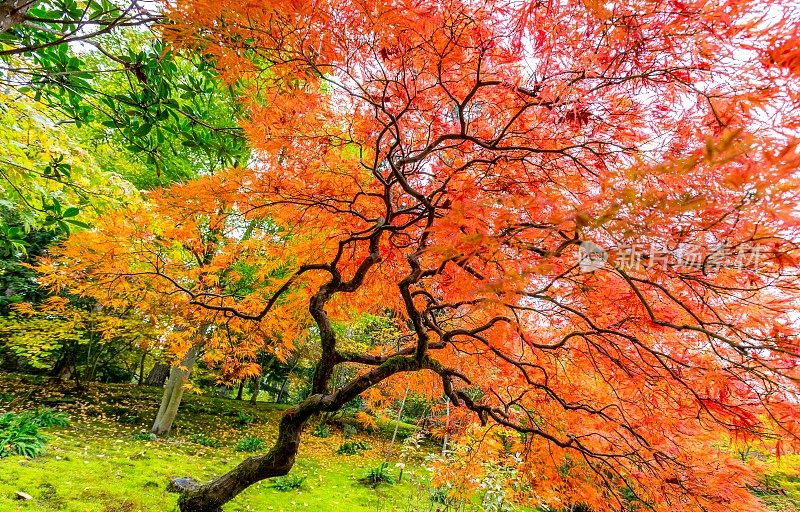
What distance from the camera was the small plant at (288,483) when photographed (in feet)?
18.2

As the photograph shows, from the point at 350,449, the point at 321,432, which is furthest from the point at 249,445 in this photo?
the point at 321,432

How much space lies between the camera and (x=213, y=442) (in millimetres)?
7492

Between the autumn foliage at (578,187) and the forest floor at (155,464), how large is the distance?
3.98 feet

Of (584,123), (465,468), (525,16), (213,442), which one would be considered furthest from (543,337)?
(213,442)

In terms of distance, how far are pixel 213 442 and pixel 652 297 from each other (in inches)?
326

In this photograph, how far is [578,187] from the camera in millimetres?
2324

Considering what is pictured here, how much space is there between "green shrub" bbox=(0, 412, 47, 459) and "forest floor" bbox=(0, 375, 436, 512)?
13 centimetres

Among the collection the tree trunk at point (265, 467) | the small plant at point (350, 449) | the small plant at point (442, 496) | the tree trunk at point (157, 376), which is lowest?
the tree trunk at point (157, 376)

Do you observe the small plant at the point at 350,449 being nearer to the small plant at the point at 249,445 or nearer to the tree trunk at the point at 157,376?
the small plant at the point at 249,445

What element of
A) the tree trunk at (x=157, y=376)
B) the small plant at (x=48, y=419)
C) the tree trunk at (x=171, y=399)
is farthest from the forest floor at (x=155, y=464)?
the tree trunk at (x=157, y=376)

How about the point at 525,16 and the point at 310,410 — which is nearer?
the point at 525,16

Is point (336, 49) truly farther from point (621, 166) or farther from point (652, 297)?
point (652, 297)

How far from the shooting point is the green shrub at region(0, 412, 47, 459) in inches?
176

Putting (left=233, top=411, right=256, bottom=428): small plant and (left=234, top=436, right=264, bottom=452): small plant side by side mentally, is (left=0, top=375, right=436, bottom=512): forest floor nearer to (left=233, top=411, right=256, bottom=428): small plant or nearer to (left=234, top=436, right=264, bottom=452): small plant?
(left=233, top=411, right=256, bottom=428): small plant
